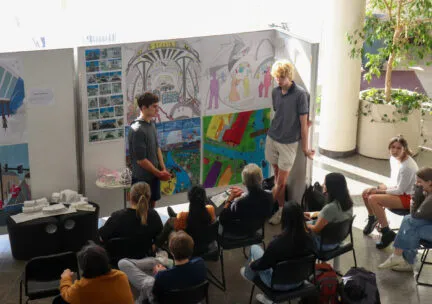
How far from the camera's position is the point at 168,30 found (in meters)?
11.4

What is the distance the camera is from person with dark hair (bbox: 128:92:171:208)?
249 inches

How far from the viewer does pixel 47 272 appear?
5.04 meters

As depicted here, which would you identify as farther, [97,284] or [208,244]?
[208,244]

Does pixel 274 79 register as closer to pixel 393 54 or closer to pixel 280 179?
pixel 280 179

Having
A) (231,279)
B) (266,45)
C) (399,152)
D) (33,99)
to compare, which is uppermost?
(266,45)

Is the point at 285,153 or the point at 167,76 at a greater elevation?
the point at 167,76

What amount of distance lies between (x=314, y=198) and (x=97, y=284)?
3.00 m

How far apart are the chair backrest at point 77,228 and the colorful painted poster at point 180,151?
3.37 feet

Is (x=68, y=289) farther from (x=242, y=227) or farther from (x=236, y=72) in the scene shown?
(x=236, y=72)

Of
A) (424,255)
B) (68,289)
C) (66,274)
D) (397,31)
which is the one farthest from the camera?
(397,31)

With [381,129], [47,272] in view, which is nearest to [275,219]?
[381,129]

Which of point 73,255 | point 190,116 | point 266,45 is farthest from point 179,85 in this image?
point 73,255

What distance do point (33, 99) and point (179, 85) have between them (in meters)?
1.54

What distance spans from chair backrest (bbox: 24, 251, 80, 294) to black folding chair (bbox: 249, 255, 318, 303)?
1.47 meters
